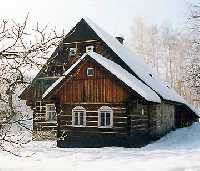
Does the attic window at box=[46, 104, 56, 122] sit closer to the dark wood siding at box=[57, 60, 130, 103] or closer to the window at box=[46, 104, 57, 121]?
the window at box=[46, 104, 57, 121]

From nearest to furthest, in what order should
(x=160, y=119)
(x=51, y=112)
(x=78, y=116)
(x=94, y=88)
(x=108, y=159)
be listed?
1. (x=108, y=159)
2. (x=94, y=88)
3. (x=78, y=116)
4. (x=51, y=112)
5. (x=160, y=119)

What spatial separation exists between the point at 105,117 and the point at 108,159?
4.55 meters

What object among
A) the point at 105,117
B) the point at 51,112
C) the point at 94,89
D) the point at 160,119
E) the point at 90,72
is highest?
the point at 90,72

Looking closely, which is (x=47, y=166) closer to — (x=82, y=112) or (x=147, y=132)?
(x=82, y=112)

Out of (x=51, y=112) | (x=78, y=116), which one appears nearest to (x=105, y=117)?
(x=78, y=116)

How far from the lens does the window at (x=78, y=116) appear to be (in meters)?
19.4

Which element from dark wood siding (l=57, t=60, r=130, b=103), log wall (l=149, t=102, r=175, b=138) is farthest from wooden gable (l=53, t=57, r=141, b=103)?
log wall (l=149, t=102, r=175, b=138)

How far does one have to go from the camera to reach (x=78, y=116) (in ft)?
64.0

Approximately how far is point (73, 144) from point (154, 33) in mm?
31337

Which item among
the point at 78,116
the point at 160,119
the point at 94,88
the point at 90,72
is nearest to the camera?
the point at 94,88

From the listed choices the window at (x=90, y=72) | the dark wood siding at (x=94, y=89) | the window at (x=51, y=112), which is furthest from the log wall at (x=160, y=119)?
the window at (x=51, y=112)

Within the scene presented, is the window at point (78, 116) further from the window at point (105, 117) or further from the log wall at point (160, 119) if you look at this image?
the log wall at point (160, 119)

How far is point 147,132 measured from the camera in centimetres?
2138

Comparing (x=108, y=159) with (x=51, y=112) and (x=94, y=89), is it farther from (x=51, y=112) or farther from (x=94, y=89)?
(x=51, y=112)
